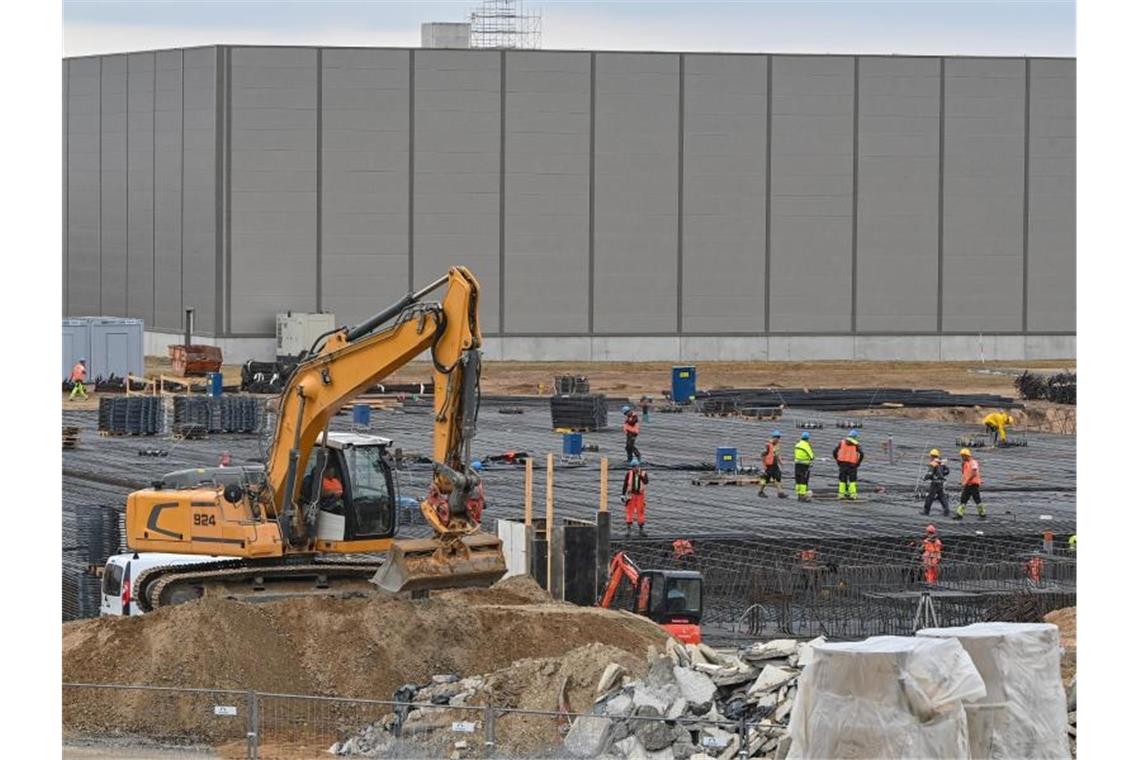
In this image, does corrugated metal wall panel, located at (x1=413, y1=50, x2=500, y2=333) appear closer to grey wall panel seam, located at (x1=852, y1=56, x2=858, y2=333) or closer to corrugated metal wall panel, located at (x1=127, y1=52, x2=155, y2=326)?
corrugated metal wall panel, located at (x1=127, y1=52, x2=155, y2=326)

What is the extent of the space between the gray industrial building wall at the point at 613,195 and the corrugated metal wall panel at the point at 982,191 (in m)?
0.09

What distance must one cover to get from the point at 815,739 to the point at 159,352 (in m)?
67.1

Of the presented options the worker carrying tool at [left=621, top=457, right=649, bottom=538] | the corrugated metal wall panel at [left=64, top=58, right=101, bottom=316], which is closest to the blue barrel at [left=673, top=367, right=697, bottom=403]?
the worker carrying tool at [left=621, top=457, right=649, bottom=538]

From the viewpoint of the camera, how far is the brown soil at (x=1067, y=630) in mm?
22297

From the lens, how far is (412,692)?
2177cm

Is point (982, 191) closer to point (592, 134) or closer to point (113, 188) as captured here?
point (592, 134)

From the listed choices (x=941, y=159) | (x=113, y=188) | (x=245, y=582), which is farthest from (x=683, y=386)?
(x=245, y=582)

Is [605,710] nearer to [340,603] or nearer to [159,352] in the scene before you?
[340,603]

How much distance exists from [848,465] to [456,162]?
35.9 meters

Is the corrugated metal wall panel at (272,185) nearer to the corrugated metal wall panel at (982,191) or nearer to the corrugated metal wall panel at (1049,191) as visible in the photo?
the corrugated metal wall panel at (982,191)

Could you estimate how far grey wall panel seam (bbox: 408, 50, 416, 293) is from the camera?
246 feet

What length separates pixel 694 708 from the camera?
18.8 metres

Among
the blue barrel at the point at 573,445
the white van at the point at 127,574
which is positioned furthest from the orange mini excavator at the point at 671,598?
the blue barrel at the point at 573,445
